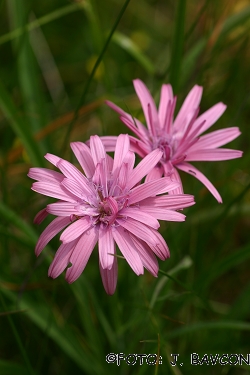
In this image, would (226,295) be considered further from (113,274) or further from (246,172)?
(113,274)

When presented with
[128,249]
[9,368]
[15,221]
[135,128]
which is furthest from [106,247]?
[9,368]

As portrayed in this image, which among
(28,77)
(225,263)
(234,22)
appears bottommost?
(225,263)

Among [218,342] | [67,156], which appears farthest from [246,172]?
[67,156]

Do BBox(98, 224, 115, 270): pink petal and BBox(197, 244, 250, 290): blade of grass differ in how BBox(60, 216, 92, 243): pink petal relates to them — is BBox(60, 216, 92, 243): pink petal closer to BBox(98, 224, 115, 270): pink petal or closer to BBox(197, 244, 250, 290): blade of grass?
BBox(98, 224, 115, 270): pink petal

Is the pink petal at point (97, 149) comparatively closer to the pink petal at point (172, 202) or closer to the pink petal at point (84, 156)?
the pink petal at point (84, 156)

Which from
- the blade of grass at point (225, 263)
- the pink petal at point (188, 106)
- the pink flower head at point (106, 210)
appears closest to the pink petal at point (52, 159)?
the pink flower head at point (106, 210)

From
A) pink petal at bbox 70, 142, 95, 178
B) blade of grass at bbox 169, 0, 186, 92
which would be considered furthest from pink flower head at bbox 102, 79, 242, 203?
blade of grass at bbox 169, 0, 186, 92

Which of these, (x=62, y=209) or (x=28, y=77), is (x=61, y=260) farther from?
(x=28, y=77)
